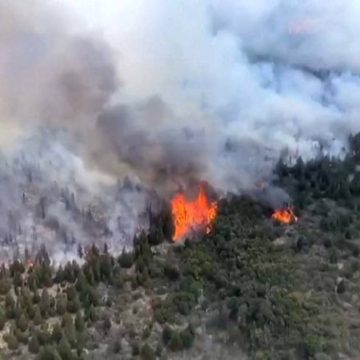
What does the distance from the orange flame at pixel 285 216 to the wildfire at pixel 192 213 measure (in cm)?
402

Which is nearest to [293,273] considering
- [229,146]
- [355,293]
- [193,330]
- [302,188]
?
[355,293]

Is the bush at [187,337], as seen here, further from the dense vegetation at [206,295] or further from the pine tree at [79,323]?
the pine tree at [79,323]

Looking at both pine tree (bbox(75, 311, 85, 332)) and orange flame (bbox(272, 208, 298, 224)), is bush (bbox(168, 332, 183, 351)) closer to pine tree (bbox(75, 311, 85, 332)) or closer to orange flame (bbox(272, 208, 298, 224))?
pine tree (bbox(75, 311, 85, 332))

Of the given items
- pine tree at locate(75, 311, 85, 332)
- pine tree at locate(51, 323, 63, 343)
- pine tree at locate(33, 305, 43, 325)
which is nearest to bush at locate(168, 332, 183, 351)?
pine tree at locate(75, 311, 85, 332)

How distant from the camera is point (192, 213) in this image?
2778 inches

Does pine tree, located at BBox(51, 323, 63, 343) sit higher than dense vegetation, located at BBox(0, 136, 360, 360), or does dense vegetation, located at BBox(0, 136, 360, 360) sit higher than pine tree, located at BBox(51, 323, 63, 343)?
dense vegetation, located at BBox(0, 136, 360, 360)

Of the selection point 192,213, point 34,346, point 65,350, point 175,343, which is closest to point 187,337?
point 175,343

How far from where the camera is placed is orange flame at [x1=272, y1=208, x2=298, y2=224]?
68.1m

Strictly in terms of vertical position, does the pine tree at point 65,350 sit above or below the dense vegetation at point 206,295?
below

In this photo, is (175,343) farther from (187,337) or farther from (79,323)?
(79,323)

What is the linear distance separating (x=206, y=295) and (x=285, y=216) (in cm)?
1323

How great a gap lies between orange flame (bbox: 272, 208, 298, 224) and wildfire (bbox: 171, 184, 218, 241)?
402 cm

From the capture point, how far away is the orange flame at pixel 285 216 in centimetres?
6806

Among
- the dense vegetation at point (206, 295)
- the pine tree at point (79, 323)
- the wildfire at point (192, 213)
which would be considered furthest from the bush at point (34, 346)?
the wildfire at point (192, 213)
